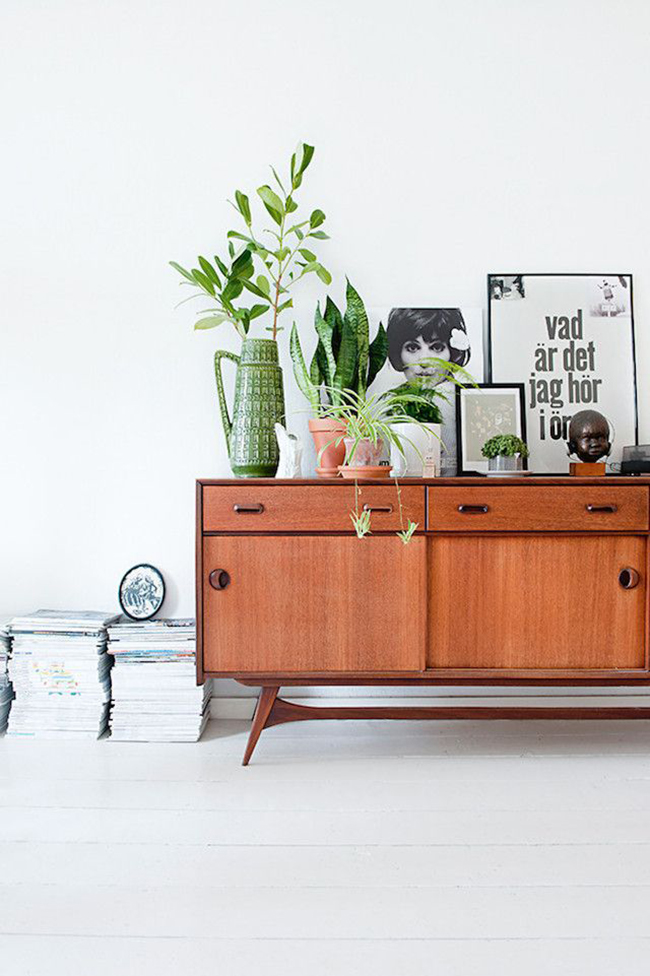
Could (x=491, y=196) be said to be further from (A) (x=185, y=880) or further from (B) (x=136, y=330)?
(A) (x=185, y=880)

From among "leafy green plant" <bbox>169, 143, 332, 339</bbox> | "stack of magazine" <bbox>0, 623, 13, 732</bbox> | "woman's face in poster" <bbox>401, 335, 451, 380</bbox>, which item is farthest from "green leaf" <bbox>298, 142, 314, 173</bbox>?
"stack of magazine" <bbox>0, 623, 13, 732</bbox>

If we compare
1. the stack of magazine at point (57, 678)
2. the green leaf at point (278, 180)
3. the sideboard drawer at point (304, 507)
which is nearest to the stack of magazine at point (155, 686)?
the stack of magazine at point (57, 678)

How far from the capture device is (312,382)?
2469mm

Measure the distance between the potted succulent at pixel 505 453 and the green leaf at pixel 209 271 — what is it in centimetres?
A: 102

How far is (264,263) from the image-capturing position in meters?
2.64

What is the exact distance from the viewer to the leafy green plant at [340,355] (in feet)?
7.95

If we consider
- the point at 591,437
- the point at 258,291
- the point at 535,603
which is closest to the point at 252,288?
the point at 258,291

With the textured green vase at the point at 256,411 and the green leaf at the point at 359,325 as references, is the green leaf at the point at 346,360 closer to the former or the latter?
the green leaf at the point at 359,325

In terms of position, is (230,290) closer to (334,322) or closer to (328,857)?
(334,322)

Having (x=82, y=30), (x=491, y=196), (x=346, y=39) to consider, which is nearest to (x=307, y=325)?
(x=491, y=196)

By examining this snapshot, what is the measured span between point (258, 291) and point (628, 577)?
56.1 inches

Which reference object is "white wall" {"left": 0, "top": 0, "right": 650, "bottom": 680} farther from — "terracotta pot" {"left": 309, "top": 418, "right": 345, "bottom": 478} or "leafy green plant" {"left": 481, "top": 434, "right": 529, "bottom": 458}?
"leafy green plant" {"left": 481, "top": 434, "right": 529, "bottom": 458}

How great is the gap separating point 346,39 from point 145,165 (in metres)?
0.81

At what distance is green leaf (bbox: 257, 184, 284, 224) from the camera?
240 cm
